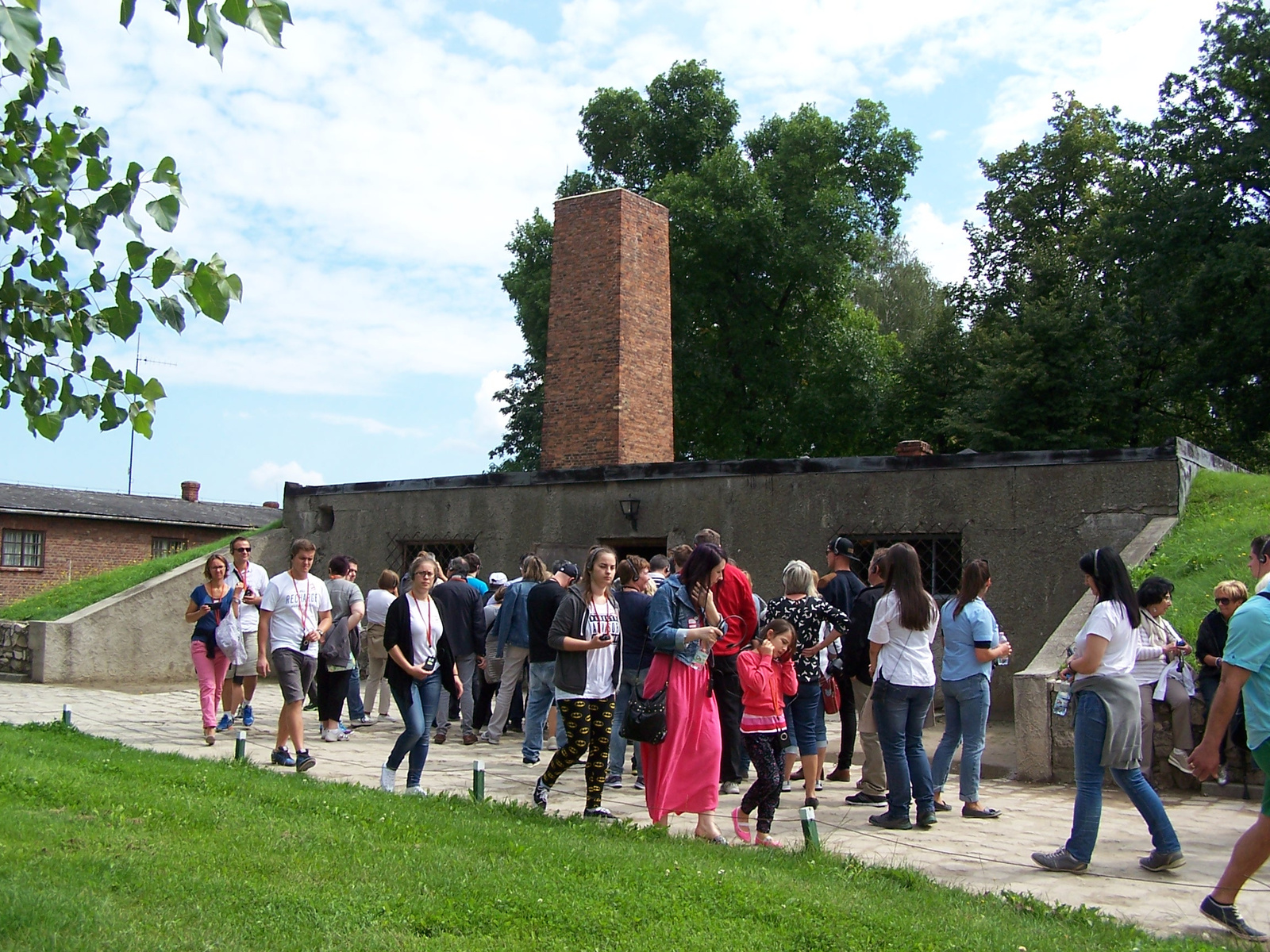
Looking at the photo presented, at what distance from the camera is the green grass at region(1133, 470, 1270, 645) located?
988 cm

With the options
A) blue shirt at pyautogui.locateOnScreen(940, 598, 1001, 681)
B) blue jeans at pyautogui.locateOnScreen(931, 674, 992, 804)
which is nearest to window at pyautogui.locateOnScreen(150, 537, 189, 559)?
blue jeans at pyautogui.locateOnScreen(931, 674, 992, 804)

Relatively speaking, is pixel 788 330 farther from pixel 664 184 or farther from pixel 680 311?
pixel 664 184

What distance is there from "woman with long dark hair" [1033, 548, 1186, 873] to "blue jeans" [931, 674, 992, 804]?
5.20 ft

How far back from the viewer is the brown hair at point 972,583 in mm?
7727

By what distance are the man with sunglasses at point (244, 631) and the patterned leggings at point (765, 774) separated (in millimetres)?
5481

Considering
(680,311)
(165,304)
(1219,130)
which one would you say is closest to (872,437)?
(680,311)

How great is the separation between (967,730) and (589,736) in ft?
8.69

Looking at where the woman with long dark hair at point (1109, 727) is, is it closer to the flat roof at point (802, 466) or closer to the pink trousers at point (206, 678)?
the flat roof at point (802, 466)

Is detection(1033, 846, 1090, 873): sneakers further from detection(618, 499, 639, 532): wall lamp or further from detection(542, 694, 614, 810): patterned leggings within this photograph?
detection(618, 499, 639, 532): wall lamp

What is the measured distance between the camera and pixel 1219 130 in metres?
27.8

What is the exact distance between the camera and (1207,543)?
10844 mm

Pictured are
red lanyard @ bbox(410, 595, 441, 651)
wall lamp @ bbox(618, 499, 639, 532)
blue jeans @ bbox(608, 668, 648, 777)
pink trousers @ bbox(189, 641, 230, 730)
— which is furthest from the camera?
wall lamp @ bbox(618, 499, 639, 532)

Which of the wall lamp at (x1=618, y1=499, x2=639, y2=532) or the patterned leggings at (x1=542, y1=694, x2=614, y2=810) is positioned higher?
the wall lamp at (x1=618, y1=499, x2=639, y2=532)

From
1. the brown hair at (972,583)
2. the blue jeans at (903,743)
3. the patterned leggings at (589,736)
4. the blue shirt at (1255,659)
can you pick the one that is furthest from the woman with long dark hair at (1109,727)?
the patterned leggings at (589,736)
